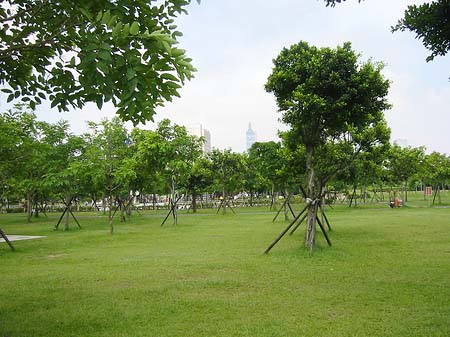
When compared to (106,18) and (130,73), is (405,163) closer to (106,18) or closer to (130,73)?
(130,73)

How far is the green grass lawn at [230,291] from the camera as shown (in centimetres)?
574

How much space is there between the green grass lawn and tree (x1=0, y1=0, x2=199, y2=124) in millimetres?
3330

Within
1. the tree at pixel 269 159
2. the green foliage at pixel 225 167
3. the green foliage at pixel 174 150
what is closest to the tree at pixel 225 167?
the green foliage at pixel 225 167

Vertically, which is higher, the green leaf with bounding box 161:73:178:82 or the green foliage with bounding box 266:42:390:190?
the green foliage with bounding box 266:42:390:190

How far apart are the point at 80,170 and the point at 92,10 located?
19013 mm

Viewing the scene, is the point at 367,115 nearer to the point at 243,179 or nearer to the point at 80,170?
the point at 80,170

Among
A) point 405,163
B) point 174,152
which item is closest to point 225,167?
point 174,152

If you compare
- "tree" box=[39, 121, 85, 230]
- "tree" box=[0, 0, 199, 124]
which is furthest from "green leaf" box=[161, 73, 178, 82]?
"tree" box=[39, 121, 85, 230]

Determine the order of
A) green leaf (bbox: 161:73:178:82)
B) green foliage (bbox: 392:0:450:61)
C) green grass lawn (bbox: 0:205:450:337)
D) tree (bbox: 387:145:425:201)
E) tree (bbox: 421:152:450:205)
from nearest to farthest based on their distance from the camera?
green leaf (bbox: 161:73:178:82)
green foliage (bbox: 392:0:450:61)
green grass lawn (bbox: 0:205:450:337)
tree (bbox: 387:145:425:201)
tree (bbox: 421:152:450:205)

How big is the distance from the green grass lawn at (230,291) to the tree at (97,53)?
10.9 feet

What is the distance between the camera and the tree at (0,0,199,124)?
3.49 meters

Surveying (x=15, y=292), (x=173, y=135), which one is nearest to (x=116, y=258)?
(x=15, y=292)

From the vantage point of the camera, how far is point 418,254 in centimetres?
1146

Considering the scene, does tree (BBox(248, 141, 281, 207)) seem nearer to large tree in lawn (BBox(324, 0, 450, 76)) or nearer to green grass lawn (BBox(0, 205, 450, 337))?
green grass lawn (BBox(0, 205, 450, 337))
